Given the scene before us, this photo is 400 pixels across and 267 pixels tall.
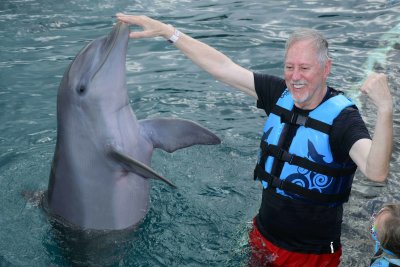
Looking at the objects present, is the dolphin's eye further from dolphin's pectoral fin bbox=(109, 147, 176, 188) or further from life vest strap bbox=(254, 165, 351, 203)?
life vest strap bbox=(254, 165, 351, 203)

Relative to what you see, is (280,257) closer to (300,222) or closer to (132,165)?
(300,222)

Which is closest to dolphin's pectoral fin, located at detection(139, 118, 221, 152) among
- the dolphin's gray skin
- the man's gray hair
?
the dolphin's gray skin

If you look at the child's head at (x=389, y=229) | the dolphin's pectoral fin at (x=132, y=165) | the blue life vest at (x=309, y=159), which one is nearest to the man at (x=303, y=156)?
the blue life vest at (x=309, y=159)

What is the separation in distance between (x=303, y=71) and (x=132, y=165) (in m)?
1.73

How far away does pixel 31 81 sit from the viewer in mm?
9711

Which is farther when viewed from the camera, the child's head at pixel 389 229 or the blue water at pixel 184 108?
the blue water at pixel 184 108

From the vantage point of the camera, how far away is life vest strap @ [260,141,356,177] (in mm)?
4320

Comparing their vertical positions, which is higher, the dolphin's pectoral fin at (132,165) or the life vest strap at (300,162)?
the life vest strap at (300,162)

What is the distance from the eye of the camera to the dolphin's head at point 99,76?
198 inches

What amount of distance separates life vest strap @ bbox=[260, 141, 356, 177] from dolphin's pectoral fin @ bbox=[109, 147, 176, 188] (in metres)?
0.96

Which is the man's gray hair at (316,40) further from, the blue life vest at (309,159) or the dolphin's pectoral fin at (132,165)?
the dolphin's pectoral fin at (132,165)

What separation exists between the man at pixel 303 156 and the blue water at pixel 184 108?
673mm

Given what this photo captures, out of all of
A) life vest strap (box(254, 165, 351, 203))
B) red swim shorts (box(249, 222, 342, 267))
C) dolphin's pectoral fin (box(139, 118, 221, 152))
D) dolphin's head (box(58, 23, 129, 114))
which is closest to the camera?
life vest strap (box(254, 165, 351, 203))

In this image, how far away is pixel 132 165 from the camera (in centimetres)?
498
